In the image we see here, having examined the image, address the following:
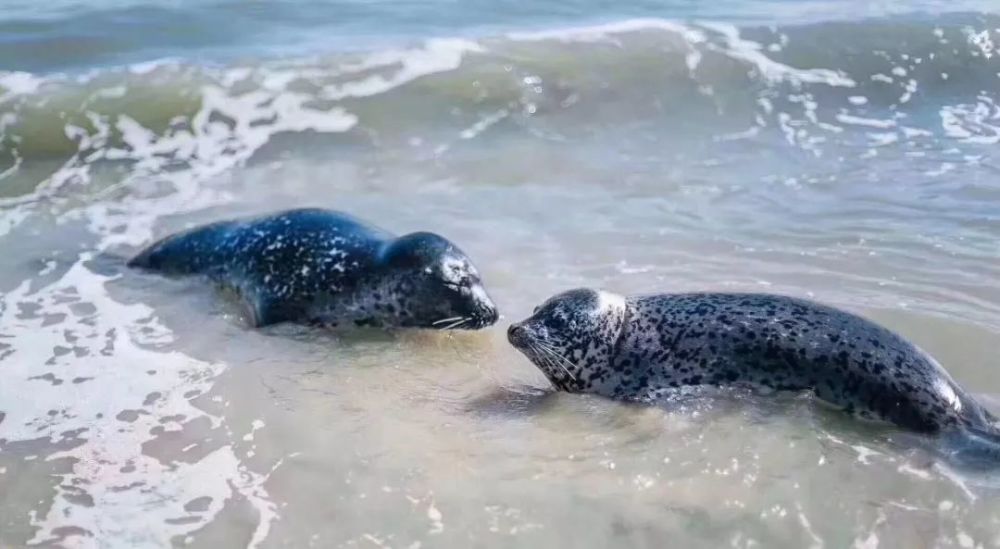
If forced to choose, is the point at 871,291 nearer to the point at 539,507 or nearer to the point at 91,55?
the point at 539,507

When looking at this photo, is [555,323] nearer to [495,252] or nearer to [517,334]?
[517,334]

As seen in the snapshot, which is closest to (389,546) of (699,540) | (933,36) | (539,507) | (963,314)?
(539,507)

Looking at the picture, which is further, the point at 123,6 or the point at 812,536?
the point at 123,6

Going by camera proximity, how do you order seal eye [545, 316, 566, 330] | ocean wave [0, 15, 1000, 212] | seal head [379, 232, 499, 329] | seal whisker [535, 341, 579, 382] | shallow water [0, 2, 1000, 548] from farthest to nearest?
1. ocean wave [0, 15, 1000, 212]
2. seal head [379, 232, 499, 329]
3. seal eye [545, 316, 566, 330]
4. seal whisker [535, 341, 579, 382]
5. shallow water [0, 2, 1000, 548]

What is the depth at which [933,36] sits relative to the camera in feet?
35.7

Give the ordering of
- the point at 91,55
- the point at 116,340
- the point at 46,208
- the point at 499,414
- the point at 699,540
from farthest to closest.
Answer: the point at 91,55, the point at 46,208, the point at 116,340, the point at 499,414, the point at 699,540

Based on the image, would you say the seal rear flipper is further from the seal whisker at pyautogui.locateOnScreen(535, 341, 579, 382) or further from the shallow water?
the seal whisker at pyautogui.locateOnScreen(535, 341, 579, 382)

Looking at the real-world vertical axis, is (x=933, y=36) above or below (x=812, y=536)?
above

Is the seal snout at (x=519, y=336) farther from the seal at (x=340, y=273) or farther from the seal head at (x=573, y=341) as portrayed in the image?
the seal at (x=340, y=273)

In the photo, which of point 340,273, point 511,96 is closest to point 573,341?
point 340,273

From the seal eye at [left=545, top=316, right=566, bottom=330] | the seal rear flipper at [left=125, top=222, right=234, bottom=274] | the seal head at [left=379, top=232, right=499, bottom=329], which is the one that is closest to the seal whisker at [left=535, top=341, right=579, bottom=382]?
the seal eye at [left=545, top=316, right=566, bottom=330]

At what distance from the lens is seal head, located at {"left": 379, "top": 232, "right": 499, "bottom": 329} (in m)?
4.95

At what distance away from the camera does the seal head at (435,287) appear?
16.2 ft

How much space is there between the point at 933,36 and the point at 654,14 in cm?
280
